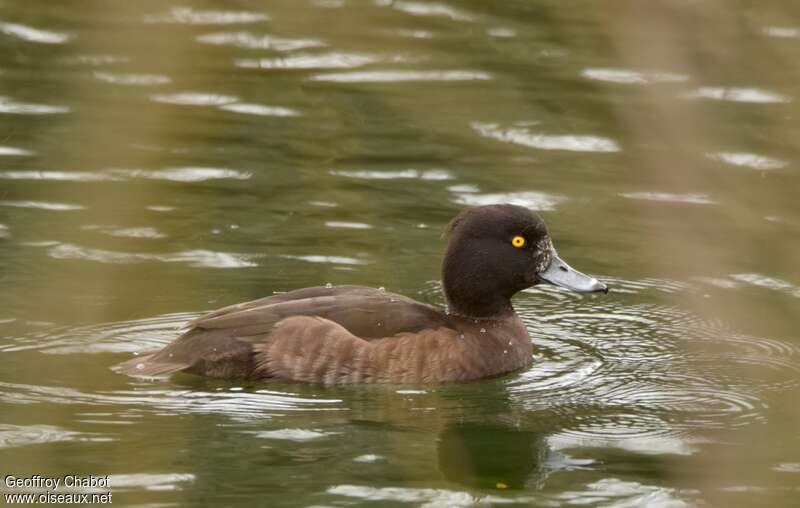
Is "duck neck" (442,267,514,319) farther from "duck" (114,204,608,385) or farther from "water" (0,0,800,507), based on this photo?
"water" (0,0,800,507)

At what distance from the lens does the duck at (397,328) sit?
789 centimetres

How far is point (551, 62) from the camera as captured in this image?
46.0ft

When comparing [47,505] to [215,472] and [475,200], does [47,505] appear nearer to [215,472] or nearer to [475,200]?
[215,472]

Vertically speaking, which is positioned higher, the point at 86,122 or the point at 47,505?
the point at 86,122

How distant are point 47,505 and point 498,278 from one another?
3.73 meters

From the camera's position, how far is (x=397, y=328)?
8094mm

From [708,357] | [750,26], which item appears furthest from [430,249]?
[750,26]

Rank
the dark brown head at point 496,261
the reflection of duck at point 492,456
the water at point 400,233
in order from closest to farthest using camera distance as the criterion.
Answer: the water at point 400,233 < the reflection of duck at point 492,456 < the dark brown head at point 496,261

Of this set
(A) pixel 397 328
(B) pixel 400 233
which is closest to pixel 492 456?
(A) pixel 397 328

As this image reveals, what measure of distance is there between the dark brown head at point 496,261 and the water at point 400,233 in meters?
0.45

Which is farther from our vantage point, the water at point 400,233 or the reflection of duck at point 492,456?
the reflection of duck at point 492,456

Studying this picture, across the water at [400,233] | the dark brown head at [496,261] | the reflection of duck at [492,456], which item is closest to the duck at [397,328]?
the dark brown head at [496,261]

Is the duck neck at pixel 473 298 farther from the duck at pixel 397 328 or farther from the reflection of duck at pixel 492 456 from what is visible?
the reflection of duck at pixel 492 456

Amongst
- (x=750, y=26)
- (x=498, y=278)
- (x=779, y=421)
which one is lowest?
(x=779, y=421)
